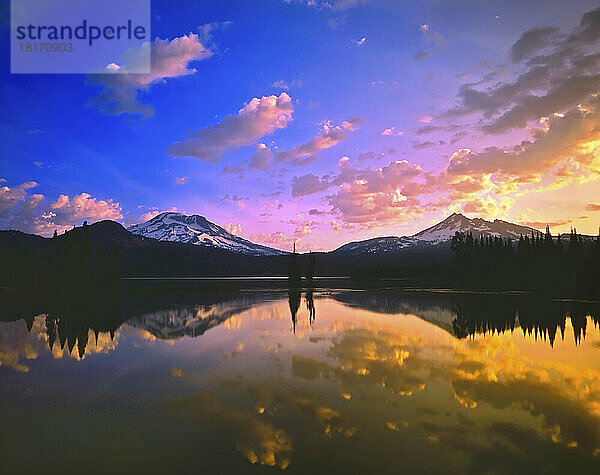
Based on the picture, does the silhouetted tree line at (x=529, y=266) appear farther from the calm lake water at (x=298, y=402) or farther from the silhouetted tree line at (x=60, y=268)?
the silhouetted tree line at (x=60, y=268)

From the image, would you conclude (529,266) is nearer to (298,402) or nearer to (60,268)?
(298,402)

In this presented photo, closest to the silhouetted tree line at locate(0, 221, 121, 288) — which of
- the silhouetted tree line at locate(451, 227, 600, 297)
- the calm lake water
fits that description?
the calm lake water

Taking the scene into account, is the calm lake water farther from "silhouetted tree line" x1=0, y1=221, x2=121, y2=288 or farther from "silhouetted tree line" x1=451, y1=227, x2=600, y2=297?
"silhouetted tree line" x1=0, y1=221, x2=121, y2=288

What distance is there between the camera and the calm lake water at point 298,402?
1284 centimetres

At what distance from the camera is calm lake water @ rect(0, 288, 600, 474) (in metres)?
12.8

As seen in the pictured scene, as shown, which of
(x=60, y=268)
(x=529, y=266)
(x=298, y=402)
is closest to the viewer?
(x=298, y=402)

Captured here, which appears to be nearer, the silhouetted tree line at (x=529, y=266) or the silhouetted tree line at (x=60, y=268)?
the silhouetted tree line at (x=529, y=266)

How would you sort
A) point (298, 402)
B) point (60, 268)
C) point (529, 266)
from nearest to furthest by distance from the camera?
point (298, 402) < point (529, 266) < point (60, 268)

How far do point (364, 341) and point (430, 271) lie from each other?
14698 cm

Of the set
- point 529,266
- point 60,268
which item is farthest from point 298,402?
point 60,268

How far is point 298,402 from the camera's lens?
1841cm

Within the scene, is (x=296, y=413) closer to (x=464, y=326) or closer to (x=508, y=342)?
(x=508, y=342)

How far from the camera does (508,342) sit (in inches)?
1345

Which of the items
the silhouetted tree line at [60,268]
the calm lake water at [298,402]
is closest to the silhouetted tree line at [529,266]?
the calm lake water at [298,402]
